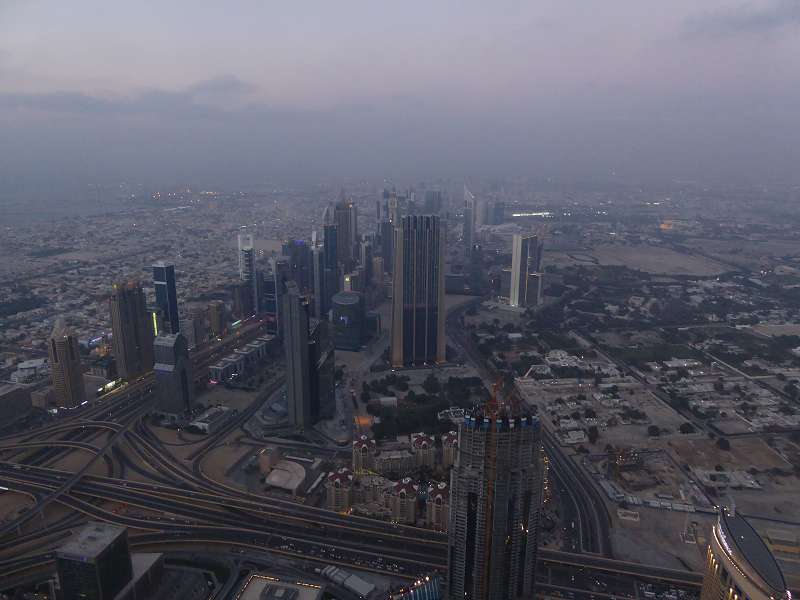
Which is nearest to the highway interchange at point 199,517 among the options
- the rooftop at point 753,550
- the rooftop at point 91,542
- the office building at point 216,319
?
the rooftop at point 91,542

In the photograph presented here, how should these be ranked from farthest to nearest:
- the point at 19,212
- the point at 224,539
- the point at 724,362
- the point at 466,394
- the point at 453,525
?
the point at 19,212, the point at 724,362, the point at 466,394, the point at 224,539, the point at 453,525

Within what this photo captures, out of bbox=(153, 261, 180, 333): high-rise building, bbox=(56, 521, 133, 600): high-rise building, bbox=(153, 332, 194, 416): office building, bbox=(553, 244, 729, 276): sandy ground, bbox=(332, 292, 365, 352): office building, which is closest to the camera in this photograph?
bbox=(56, 521, 133, 600): high-rise building

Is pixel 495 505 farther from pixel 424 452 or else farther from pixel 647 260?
pixel 647 260

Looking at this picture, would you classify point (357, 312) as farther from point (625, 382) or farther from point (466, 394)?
point (625, 382)

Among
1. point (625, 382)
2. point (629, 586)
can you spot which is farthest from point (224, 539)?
point (625, 382)

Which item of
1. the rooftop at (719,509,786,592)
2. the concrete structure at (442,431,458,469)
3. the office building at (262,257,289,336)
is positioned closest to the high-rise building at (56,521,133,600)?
the concrete structure at (442,431,458,469)

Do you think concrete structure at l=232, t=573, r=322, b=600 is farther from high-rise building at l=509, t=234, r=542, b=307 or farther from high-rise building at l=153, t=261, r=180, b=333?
high-rise building at l=509, t=234, r=542, b=307

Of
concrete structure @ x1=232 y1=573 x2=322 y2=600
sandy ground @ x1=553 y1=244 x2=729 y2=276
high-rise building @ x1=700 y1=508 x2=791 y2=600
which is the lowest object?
concrete structure @ x1=232 y1=573 x2=322 y2=600
